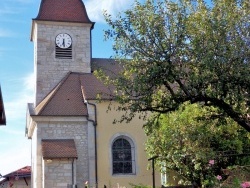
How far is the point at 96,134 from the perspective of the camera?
22.8 metres

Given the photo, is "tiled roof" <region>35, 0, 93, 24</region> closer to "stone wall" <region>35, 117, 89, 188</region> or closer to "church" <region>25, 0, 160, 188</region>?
"church" <region>25, 0, 160, 188</region>

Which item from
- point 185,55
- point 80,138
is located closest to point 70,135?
point 80,138

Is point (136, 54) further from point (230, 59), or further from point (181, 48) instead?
point (230, 59)

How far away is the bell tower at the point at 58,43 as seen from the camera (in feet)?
87.5

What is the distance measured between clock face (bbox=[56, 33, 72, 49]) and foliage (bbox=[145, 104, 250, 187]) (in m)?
10.9

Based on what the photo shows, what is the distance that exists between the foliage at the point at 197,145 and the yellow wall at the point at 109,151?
400cm

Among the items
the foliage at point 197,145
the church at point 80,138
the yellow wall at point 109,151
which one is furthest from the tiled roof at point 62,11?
the foliage at point 197,145

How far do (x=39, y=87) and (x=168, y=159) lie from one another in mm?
10860

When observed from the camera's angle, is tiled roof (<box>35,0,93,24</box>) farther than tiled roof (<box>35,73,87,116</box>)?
Yes

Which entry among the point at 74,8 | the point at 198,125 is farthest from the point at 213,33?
the point at 74,8

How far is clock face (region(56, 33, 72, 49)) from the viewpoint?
1079 inches

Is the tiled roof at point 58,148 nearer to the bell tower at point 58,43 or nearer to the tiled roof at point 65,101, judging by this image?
the tiled roof at point 65,101

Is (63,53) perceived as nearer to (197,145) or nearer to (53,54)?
(53,54)

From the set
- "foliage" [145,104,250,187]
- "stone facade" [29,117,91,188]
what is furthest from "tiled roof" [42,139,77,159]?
"foliage" [145,104,250,187]
